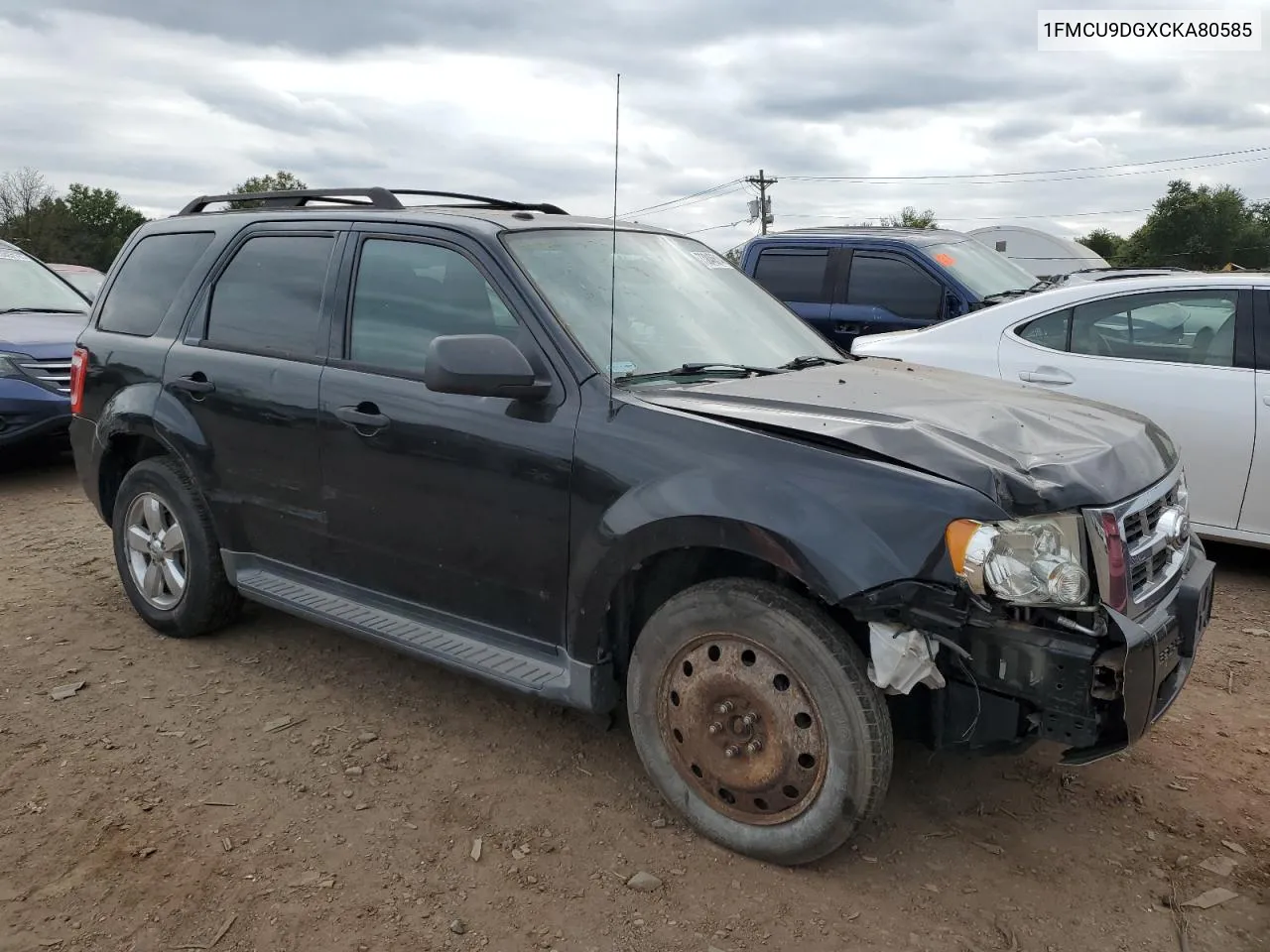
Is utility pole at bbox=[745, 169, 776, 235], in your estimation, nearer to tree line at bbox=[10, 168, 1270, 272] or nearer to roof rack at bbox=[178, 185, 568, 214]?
tree line at bbox=[10, 168, 1270, 272]

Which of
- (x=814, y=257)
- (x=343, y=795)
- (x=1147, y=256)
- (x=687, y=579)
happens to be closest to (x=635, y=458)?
(x=687, y=579)

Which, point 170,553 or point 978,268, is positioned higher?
point 978,268

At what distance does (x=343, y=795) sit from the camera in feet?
10.8

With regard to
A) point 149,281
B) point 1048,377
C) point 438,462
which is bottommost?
point 438,462

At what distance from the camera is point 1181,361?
5.32 meters

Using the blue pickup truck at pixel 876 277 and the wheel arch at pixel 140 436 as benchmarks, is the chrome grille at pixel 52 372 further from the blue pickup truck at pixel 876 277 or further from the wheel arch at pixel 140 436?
the blue pickup truck at pixel 876 277

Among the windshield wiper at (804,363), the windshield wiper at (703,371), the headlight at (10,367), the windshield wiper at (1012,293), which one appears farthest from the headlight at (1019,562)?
the headlight at (10,367)

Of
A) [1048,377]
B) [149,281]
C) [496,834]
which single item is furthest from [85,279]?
[496,834]

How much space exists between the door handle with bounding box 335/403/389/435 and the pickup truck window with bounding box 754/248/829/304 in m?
5.72

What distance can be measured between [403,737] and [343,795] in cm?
40

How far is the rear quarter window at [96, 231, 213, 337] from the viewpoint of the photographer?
4.50 metres

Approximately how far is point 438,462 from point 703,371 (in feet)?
3.12

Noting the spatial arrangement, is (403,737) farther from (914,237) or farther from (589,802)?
(914,237)

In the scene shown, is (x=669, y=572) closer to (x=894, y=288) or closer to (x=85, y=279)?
Answer: (x=894, y=288)
